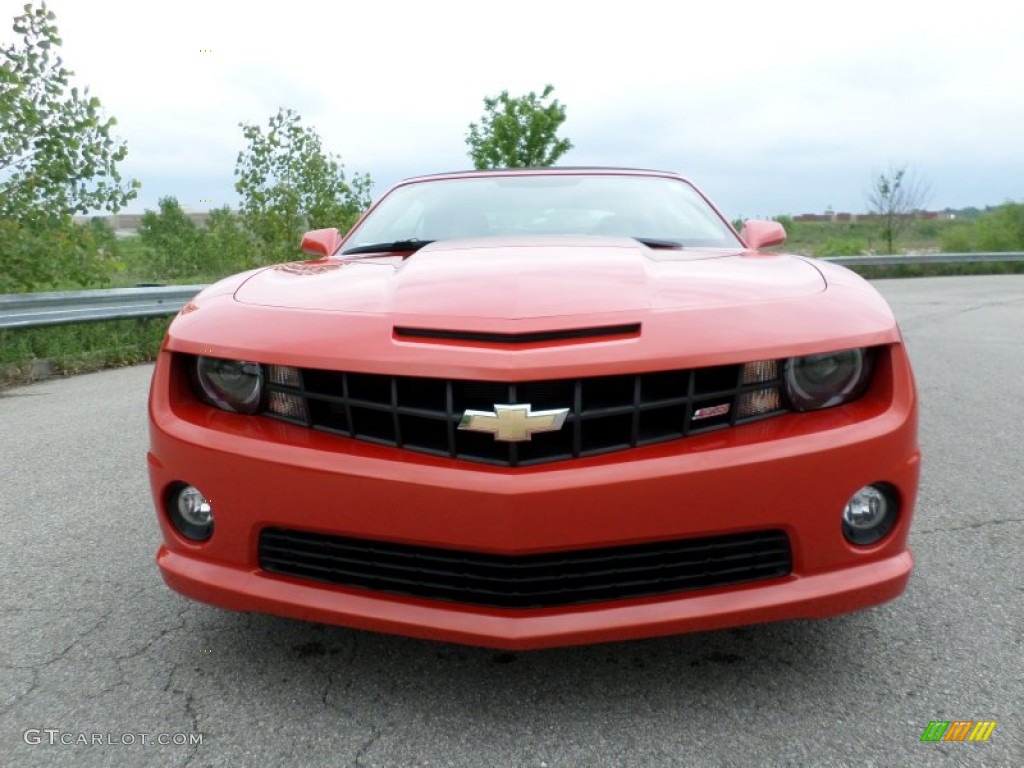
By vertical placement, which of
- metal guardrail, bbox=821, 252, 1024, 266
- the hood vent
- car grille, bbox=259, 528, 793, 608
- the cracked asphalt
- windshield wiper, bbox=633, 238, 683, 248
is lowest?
metal guardrail, bbox=821, 252, 1024, 266

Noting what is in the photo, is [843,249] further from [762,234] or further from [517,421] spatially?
[517,421]

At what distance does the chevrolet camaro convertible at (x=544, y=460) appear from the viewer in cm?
173

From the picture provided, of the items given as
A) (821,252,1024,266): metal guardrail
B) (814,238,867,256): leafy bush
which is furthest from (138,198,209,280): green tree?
(814,238,867,256): leafy bush

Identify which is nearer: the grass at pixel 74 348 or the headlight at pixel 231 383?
the headlight at pixel 231 383

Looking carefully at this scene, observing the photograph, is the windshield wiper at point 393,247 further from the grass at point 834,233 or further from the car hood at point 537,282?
the grass at point 834,233

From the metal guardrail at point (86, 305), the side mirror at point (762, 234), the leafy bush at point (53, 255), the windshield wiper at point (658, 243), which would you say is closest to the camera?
the windshield wiper at point (658, 243)

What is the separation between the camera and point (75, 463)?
4066 mm

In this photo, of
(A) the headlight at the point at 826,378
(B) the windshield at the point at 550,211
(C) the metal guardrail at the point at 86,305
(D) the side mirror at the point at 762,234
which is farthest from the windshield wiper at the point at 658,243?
(C) the metal guardrail at the point at 86,305

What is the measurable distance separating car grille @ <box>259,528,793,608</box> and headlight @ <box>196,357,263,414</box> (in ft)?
1.18

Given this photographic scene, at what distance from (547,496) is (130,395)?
509 cm

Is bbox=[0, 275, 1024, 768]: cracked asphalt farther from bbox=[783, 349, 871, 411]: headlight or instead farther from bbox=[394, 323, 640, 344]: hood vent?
bbox=[394, 323, 640, 344]: hood vent

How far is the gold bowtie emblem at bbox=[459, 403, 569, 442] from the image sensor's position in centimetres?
171

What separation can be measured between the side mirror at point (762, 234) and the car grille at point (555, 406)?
1.52 meters

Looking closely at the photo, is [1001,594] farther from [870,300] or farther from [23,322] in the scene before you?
[23,322]
